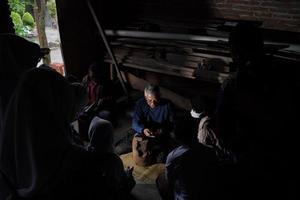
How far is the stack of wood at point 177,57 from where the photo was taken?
4961 millimetres

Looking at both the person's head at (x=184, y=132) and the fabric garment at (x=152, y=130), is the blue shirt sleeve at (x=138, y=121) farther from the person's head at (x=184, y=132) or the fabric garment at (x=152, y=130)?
the person's head at (x=184, y=132)

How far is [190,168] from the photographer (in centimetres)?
258

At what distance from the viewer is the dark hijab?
2045 millimetres

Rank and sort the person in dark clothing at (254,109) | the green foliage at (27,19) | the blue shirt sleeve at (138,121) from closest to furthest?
the person in dark clothing at (254,109) → the blue shirt sleeve at (138,121) → the green foliage at (27,19)

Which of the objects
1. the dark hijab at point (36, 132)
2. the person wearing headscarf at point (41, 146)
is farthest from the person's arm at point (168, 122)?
the dark hijab at point (36, 132)

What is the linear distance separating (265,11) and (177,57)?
1.63 m

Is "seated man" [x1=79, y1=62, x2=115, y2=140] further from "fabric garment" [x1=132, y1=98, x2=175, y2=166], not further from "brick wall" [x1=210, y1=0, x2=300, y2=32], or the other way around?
"brick wall" [x1=210, y1=0, x2=300, y2=32]

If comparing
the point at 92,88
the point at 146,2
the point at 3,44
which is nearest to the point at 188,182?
the point at 3,44

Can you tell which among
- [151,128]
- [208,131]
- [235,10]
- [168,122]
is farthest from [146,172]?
[235,10]

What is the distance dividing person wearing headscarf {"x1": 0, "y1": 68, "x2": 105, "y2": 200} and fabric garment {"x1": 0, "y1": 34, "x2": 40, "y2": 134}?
31cm

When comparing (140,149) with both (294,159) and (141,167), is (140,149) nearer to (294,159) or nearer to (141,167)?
(141,167)

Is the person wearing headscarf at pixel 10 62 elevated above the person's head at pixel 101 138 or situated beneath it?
Result: elevated above

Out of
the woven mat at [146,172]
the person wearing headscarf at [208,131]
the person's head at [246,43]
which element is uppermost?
the person's head at [246,43]

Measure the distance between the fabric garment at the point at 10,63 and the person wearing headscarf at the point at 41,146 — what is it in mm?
310
